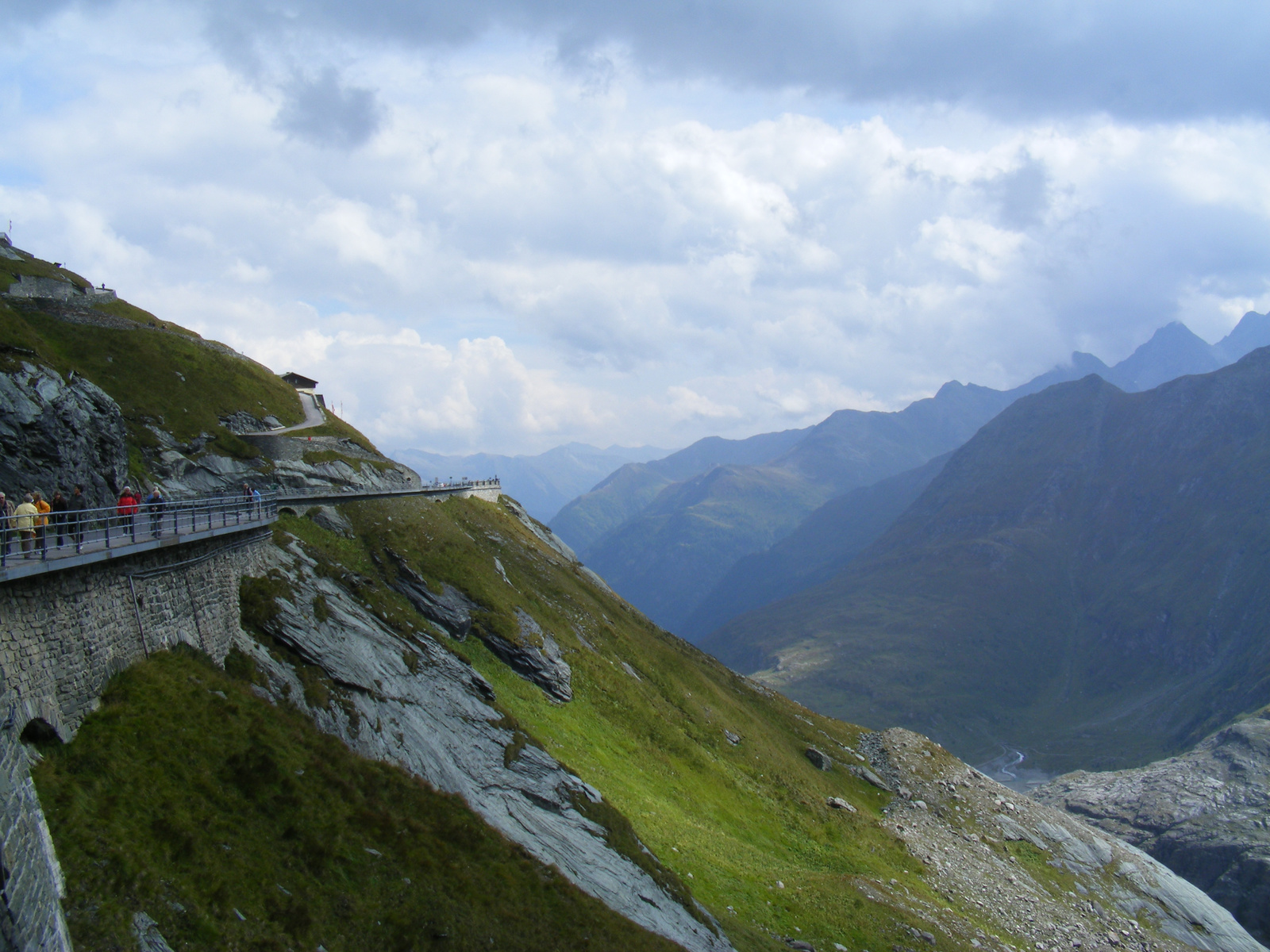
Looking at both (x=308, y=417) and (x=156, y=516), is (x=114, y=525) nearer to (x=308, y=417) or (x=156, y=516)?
(x=156, y=516)

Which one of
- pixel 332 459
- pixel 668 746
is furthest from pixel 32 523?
pixel 332 459

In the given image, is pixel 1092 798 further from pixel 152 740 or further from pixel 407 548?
pixel 152 740

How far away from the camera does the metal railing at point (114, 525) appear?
63.5 ft

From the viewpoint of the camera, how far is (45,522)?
21.1m

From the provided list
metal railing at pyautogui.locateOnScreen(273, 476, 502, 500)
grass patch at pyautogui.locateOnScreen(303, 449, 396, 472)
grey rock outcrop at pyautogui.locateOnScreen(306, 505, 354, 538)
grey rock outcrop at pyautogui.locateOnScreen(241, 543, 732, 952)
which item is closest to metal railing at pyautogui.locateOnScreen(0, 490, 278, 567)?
grey rock outcrop at pyautogui.locateOnScreen(241, 543, 732, 952)

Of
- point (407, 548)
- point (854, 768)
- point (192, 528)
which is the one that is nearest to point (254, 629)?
point (192, 528)

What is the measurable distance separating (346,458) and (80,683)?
53.1m

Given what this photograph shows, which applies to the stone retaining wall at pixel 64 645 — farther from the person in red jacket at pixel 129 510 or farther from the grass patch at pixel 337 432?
the grass patch at pixel 337 432

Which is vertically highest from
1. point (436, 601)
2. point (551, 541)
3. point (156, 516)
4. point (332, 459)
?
point (332, 459)

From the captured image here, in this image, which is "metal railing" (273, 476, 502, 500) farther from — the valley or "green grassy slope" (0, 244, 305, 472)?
"green grassy slope" (0, 244, 305, 472)

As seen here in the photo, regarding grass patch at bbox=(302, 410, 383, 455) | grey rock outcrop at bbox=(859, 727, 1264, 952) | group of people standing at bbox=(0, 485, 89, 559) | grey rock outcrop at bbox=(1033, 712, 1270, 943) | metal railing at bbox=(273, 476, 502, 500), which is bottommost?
grey rock outcrop at bbox=(1033, 712, 1270, 943)

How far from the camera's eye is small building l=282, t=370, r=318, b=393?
108 meters

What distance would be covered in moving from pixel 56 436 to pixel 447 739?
28.6 metres

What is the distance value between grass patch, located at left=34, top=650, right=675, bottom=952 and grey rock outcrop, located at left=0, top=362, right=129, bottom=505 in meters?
22.6
